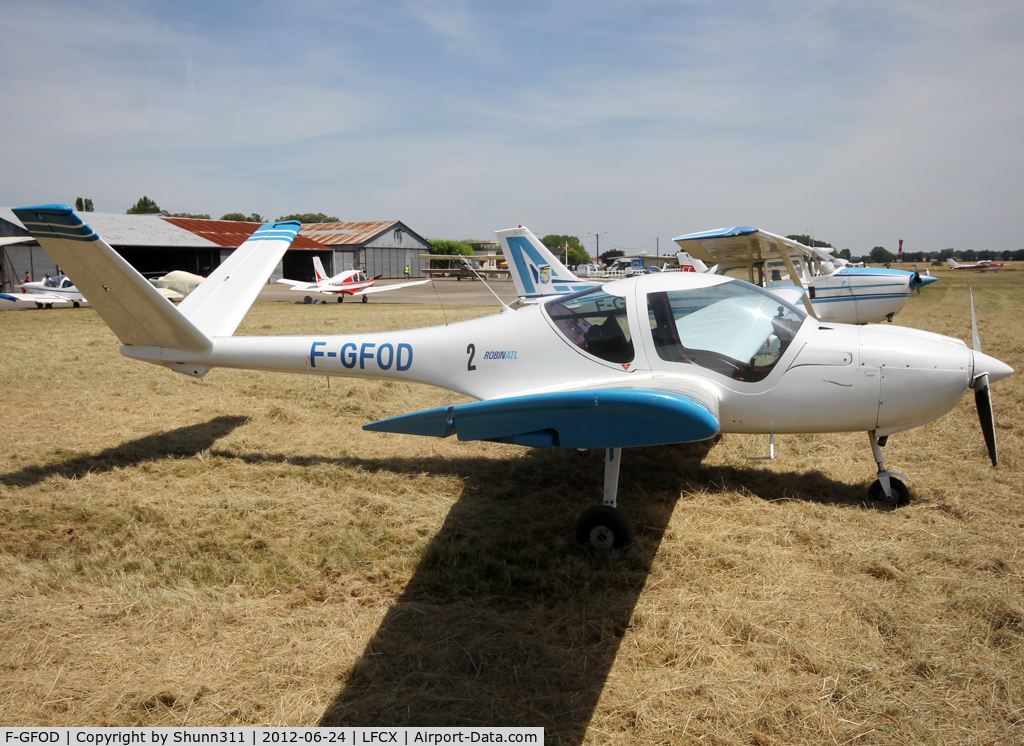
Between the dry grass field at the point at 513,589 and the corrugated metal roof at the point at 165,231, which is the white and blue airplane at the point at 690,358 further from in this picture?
the corrugated metal roof at the point at 165,231

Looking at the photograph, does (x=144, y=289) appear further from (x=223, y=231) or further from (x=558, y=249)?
(x=558, y=249)

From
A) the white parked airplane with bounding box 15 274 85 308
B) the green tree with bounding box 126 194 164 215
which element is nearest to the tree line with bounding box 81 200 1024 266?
the green tree with bounding box 126 194 164 215

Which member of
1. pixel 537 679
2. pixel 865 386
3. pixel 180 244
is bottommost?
pixel 537 679

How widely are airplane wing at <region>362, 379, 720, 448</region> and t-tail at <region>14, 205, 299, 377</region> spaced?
3.58 meters

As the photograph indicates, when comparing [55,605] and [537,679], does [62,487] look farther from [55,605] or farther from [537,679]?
[537,679]

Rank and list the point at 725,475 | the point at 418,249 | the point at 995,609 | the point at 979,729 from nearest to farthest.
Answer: the point at 979,729, the point at 995,609, the point at 725,475, the point at 418,249

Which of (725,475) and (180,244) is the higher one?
(180,244)

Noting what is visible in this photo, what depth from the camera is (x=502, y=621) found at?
3.59m

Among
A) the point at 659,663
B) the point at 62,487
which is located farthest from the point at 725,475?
the point at 62,487

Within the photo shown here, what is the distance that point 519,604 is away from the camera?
12.5 ft

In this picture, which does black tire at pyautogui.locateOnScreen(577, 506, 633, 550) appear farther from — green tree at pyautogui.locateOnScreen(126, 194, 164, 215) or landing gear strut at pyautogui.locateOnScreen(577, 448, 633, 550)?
green tree at pyautogui.locateOnScreen(126, 194, 164, 215)

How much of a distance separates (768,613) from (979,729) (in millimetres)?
1055

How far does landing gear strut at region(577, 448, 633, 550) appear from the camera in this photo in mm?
4391

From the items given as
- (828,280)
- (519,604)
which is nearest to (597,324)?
(519,604)
